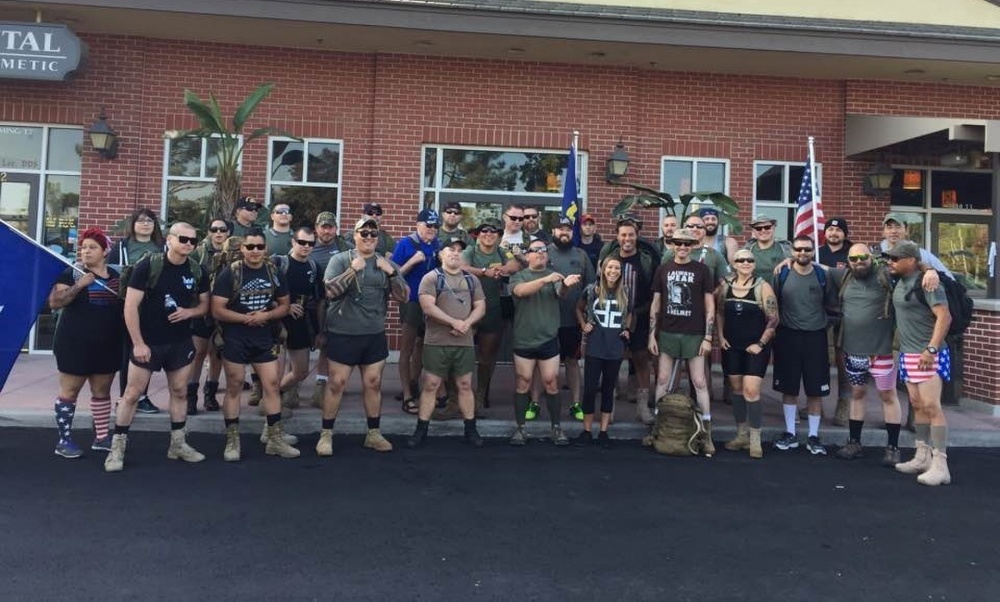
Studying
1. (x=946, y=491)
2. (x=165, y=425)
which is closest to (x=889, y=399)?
(x=946, y=491)

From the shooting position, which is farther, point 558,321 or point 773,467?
point 558,321

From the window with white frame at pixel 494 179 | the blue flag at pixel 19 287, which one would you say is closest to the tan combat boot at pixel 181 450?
the blue flag at pixel 19 287

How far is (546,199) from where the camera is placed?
34.9ft

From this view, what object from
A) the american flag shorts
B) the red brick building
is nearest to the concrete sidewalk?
the american flag shorts

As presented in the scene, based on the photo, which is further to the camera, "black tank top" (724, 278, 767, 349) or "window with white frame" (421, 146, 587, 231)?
"window with white frame" (421, 146, 587, 231)

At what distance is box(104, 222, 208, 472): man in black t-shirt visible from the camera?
5.27 metres

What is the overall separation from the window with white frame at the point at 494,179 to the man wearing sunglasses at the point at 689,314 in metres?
4.38

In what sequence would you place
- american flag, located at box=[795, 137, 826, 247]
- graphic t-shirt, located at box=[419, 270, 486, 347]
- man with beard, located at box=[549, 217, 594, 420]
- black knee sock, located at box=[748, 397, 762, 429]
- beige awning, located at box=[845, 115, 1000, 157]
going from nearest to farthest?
1. graphic t-shirt, located at box=[419, 270, 486, 347]
2. black knee sock, located at box=[748, 397, 762, 429]
3. man with beard, located at box=[549, 217, 594, 420]
4. beige awning, located at box=[845, 115, 1000, 157]
5. american flag, located at box=[795, 137, 826, 247]

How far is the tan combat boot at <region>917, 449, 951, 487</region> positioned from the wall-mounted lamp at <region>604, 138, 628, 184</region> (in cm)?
584

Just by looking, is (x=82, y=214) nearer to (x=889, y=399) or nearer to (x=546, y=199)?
(x=546, y=199)

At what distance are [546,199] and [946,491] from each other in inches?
262

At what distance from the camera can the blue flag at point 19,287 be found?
5.35m

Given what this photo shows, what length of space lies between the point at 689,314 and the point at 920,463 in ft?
7.52

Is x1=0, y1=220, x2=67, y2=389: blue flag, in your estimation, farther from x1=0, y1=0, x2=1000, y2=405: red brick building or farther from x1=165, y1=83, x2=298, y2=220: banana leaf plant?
x1=0, y1=0, x2=1000, y2=405: red brick building
